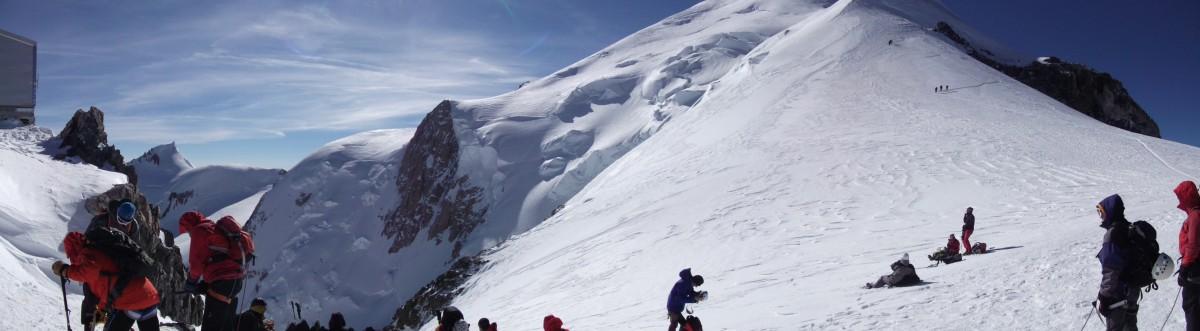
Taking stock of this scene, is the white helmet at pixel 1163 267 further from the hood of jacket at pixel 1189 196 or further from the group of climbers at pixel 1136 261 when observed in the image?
the hood of jacket at pixel 1189 196

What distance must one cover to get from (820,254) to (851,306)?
4.90 meters

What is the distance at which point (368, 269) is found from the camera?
6278 cm

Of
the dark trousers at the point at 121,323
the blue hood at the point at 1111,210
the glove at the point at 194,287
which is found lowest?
the dark trousers at the point at 121,323

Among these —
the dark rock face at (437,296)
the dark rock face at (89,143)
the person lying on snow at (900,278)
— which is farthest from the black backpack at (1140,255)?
the dark rock face at (89,143)

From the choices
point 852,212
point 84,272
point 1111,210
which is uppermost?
point 1111,210

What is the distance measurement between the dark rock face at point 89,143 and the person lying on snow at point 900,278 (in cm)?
3381

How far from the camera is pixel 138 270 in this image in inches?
225

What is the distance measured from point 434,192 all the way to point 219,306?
217ft

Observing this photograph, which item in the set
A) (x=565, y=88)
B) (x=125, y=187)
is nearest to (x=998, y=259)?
(x=125, y=187)

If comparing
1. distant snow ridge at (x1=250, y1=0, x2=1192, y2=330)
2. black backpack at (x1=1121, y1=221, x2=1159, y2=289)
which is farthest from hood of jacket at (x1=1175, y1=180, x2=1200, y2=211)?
distant snow ridge at (x1=250, y1=0, x2=1192, y2=330)

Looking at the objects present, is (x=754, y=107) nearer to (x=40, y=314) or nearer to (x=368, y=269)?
(x=40, y=314)

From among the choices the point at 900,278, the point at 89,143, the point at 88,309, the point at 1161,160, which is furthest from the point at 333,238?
the point at 1161,160

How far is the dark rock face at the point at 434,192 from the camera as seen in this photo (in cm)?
6262

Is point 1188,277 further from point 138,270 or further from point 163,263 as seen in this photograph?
point 163,263
